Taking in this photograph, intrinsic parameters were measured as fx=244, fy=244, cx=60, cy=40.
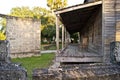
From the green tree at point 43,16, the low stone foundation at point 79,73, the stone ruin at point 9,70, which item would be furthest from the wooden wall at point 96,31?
the green tree at point 43,16

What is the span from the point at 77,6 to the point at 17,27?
1213 cm

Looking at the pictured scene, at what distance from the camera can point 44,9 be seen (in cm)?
5862

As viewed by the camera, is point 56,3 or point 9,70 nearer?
point 9,70

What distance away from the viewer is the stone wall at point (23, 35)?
2203cm

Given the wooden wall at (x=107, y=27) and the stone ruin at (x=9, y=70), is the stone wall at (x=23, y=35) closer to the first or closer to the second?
the wooden wall at (x=107, y=27)

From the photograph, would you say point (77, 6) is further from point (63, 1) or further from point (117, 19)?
point (63, 1)

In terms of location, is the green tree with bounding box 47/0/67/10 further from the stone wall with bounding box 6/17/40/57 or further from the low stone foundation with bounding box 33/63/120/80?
the low stone foundation with bounding box 33/63/120/80

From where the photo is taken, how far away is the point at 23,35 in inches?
924

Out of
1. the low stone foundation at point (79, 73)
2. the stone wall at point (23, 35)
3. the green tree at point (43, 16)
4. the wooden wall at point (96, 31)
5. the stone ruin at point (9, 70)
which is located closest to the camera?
the stone ruin at point (9, 70)

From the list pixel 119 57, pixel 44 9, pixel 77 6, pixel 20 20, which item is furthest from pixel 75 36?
pixel 119 57

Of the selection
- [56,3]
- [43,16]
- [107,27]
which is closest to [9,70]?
[107,27]

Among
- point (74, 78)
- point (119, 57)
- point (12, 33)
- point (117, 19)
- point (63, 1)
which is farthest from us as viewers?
point (63, 1)

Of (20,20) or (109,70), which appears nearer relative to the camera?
(109,70)

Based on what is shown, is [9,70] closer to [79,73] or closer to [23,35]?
[79,73]
